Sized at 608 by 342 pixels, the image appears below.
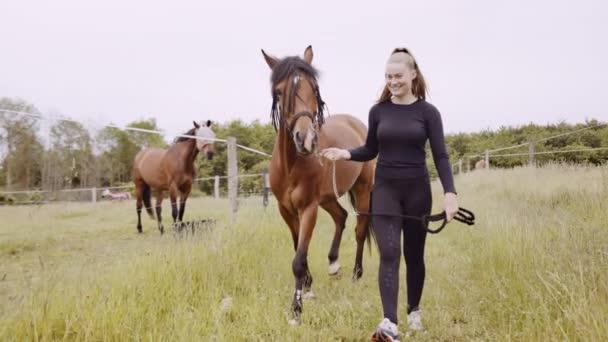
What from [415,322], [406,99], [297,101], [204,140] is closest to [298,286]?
[415,322]

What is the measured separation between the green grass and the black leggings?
47cm

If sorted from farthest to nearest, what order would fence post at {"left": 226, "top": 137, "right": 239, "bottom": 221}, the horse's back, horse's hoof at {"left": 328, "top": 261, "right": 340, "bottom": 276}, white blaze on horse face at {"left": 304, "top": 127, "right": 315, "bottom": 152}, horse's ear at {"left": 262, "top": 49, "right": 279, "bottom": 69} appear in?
the horse's back
fence post at {"left": 226, "top": 137, "right": 239, "bottom": 221}
horse's hoof at {"left": 328, "top": 261, "right": 340, "bottom": 276}
horse's ear at {"left": 262, "top": 49, "right": 279, "bottom": 69}
white blaze on horse face at {"left": 304, "top": 127, "right": 315, "bottom": 152}

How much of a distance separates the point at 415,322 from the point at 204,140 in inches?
244

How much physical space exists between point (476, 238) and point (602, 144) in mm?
13831

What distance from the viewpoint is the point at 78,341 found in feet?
6.91

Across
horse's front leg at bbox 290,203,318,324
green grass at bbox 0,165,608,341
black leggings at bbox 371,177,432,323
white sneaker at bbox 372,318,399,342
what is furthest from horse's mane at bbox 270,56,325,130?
white sneaker at bbox 372,318,399,342

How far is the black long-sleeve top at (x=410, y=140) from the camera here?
251cm

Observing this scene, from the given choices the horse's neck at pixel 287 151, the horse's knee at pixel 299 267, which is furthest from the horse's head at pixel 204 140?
the horse's knee at pixel 299 267

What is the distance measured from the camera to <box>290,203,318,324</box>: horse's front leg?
3.05 meters

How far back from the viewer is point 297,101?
298cm

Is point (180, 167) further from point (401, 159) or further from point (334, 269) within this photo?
point (401, 159)

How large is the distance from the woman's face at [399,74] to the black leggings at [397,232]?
0.60 m

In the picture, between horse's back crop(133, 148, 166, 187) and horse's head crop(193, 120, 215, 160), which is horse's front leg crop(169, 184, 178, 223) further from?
horse's head crop(193, 120, 215, 160)

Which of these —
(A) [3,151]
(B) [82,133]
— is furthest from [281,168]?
(B) [82,133]
